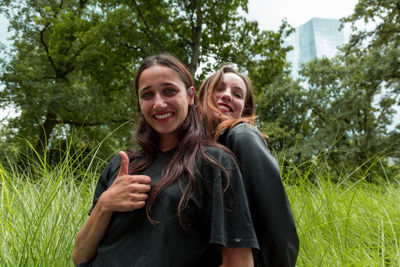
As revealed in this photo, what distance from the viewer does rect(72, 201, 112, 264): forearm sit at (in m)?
1.29

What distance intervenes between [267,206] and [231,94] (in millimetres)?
884

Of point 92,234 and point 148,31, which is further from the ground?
point 148,31

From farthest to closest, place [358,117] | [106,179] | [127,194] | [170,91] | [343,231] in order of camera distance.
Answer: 1. [358,117]
2. [343,231]
3. [106,179]
4. [170,91]
5. [127,194]

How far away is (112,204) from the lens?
1.23 m

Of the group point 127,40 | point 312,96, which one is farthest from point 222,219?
point 312,96

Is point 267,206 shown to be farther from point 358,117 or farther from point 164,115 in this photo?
point 358,117

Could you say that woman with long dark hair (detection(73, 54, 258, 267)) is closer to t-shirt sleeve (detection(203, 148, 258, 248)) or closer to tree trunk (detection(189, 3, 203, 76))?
t-shirt sleeve (detection(203, 148, 258, 248))

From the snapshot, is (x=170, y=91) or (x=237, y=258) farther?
(x=170, y=91)

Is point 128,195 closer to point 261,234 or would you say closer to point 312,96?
point 261,234

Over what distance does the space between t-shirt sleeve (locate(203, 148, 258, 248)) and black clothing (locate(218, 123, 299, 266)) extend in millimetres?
183

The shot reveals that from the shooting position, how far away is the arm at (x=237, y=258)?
1.10 meters

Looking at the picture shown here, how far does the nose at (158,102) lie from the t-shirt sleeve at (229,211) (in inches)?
14.0

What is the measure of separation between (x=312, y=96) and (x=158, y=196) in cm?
1792

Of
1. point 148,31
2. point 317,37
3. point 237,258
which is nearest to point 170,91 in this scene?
point 237,258
